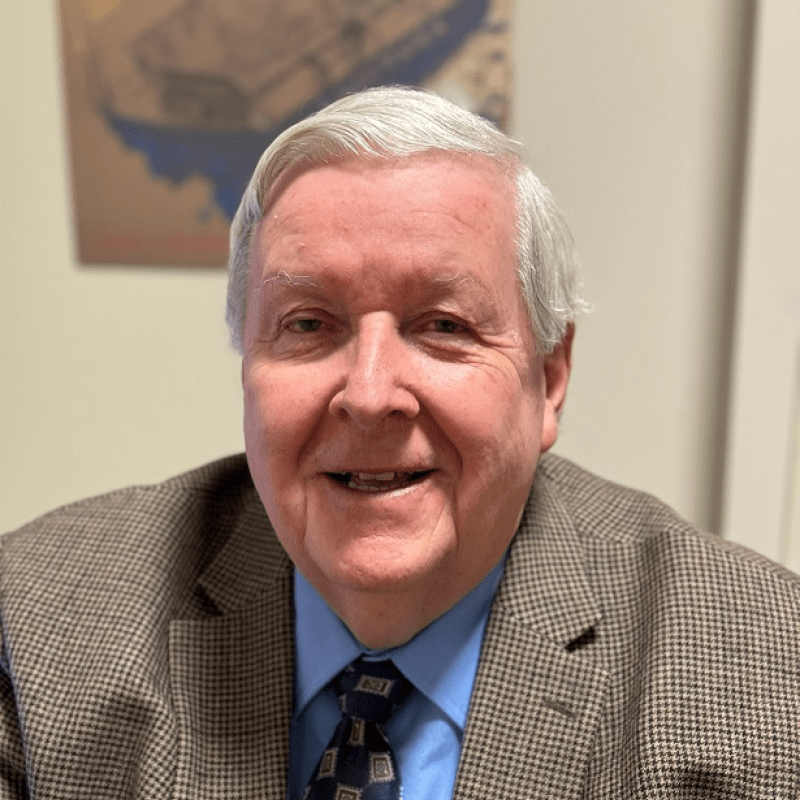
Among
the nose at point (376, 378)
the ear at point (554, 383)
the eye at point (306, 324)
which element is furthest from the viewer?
the ear at point (554, 383)

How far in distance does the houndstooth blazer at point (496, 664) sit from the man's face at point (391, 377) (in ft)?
0.51

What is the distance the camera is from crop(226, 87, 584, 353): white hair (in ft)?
3.19

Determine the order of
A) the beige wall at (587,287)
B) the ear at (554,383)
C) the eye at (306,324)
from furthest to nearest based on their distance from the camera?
the beige wall at (587,287) → the ear at (554,383) → the eye at (306,324)

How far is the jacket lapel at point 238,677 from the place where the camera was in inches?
40.4

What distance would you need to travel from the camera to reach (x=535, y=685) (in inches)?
40.4

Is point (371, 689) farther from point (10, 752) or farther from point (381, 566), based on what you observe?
point (10, 752)

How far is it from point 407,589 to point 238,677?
0.30m

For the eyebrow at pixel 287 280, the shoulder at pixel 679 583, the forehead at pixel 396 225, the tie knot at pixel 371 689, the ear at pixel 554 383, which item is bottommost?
the tie knot at pixel 371 689

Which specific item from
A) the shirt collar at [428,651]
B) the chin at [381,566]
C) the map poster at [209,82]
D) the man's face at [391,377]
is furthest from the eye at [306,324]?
the map poster at [209,82]

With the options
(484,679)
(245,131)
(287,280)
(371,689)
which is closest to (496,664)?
(484,679)

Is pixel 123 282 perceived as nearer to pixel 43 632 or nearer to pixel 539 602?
pixel 43 632

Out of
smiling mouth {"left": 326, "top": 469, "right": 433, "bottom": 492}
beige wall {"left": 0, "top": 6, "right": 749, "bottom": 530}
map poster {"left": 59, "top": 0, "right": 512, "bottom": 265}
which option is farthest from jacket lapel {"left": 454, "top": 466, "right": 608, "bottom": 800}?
map poster {"left": 59, "top": 0, "right": 512, "bottom": 265}

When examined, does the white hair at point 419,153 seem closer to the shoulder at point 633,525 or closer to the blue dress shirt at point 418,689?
the shoulder at point 633,525

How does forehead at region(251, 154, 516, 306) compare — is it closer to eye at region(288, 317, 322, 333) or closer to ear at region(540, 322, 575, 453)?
eye at region(288, 317, 322, 333)
